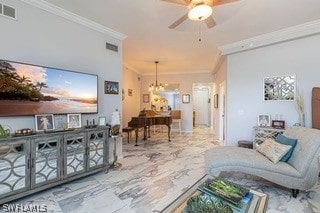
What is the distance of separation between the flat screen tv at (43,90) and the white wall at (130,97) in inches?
157

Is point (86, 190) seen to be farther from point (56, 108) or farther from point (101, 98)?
point (101, 98)

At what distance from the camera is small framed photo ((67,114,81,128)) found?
130 inches

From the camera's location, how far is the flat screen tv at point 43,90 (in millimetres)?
2633

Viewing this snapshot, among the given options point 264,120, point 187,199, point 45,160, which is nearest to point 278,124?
point 264,120

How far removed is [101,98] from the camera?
411 centimetres

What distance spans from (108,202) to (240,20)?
3.77 meters

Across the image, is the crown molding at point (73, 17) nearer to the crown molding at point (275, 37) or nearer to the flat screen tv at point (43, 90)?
the flat screen tv at point (43, 90)

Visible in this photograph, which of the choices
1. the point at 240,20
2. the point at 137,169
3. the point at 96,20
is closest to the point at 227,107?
the point at 240,20

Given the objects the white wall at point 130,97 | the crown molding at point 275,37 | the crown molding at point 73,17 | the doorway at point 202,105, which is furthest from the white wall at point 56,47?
the doorway at point 202,105

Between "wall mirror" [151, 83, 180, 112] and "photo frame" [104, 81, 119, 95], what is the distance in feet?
18.6

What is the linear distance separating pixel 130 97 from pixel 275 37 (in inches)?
225

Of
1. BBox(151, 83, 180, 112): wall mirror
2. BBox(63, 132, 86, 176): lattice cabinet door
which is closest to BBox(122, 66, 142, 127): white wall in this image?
BBox(151, 83, 180, 112): wall mirror

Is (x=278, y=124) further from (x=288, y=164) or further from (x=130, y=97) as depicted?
(x=130, y=97)

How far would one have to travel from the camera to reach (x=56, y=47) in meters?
3.31
